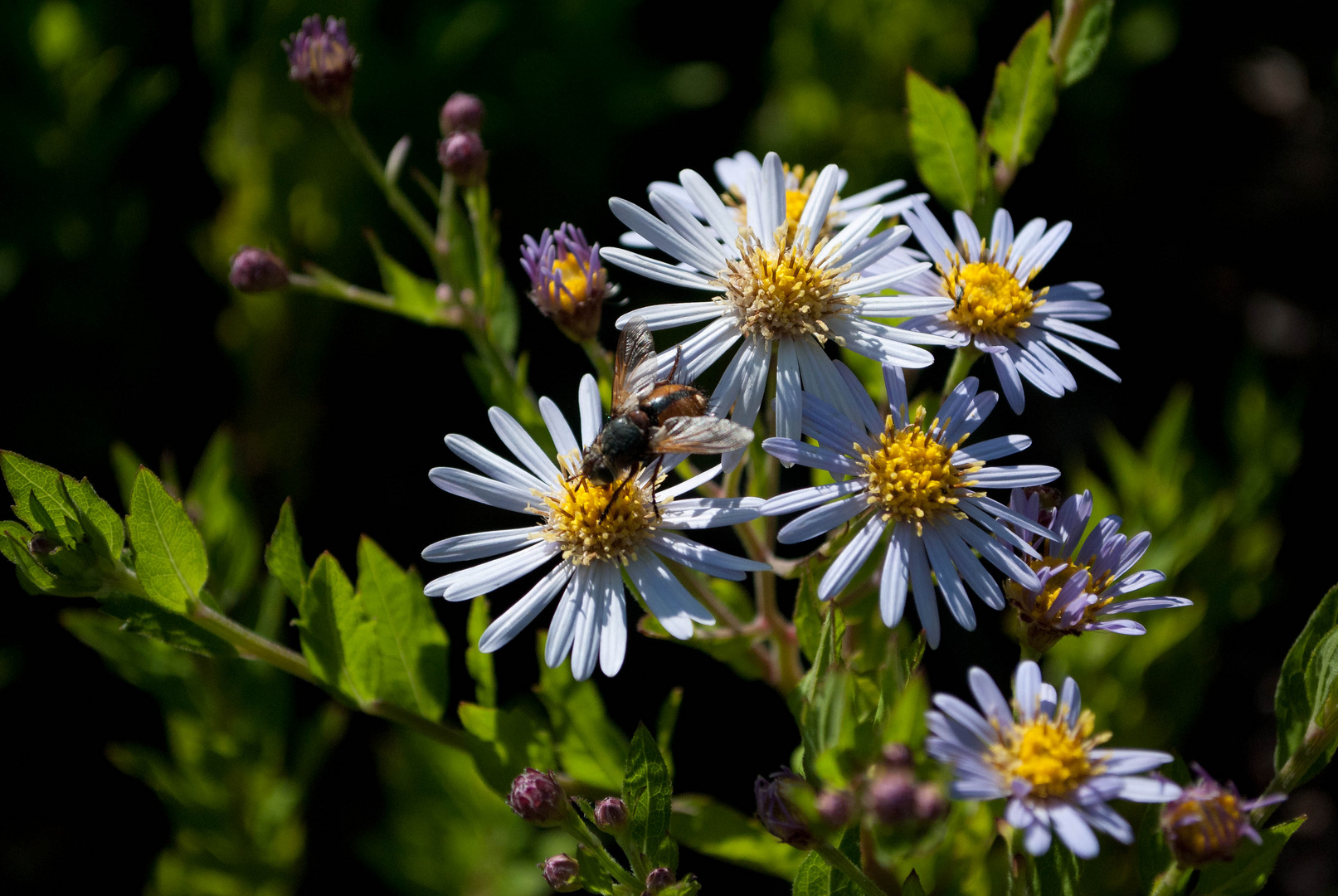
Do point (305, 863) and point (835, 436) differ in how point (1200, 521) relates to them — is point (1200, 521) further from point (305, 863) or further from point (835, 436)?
point (305, 863)

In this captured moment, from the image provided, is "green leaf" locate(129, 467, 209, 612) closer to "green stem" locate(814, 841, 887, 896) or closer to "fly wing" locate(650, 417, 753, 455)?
"fly wing" locate(650, 417, 753, 455)

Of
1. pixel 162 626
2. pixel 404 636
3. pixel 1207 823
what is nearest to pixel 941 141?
pixel 1207 823

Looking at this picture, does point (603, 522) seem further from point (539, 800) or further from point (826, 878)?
point (826, 878)

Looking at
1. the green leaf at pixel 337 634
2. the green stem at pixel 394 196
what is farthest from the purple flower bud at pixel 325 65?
the green leaf at pixel 337 634

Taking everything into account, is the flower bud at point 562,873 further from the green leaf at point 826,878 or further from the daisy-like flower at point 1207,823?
the daisy-like flower at point 1207,823

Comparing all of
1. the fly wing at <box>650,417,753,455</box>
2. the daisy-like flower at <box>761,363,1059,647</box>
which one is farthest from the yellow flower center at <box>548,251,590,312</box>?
the daisy-like flower at <box>761,363,1059,647</box>
